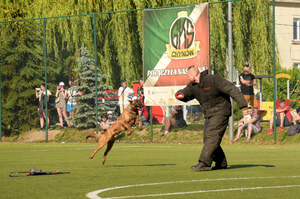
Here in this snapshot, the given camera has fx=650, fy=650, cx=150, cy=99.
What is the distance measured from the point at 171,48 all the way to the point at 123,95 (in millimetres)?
3070

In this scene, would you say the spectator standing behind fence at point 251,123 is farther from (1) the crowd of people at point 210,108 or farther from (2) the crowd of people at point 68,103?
(2) the crowd of people at point 68,103

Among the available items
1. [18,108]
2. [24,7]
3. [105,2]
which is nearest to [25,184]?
[18,108]

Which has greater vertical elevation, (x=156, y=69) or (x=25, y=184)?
(x=156, y=69)

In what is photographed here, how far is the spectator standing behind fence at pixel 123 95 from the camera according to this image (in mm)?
25484

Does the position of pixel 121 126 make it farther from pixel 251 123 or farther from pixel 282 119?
pixel 282 119

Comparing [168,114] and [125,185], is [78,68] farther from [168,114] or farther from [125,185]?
[125,185]

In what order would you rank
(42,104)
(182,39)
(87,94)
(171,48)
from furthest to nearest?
1. (42,104)
2. (87,94)
3. (171,48)
4. (182,39)

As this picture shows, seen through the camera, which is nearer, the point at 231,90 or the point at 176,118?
the point at 231,90

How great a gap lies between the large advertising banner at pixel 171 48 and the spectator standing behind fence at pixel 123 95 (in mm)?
1358

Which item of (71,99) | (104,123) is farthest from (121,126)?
(71,99)

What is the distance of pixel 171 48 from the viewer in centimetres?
2400

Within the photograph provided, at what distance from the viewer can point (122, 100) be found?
25594 millimetres

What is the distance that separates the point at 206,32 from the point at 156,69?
2.38 m

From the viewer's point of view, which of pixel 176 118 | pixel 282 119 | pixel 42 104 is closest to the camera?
pixel 282 119
